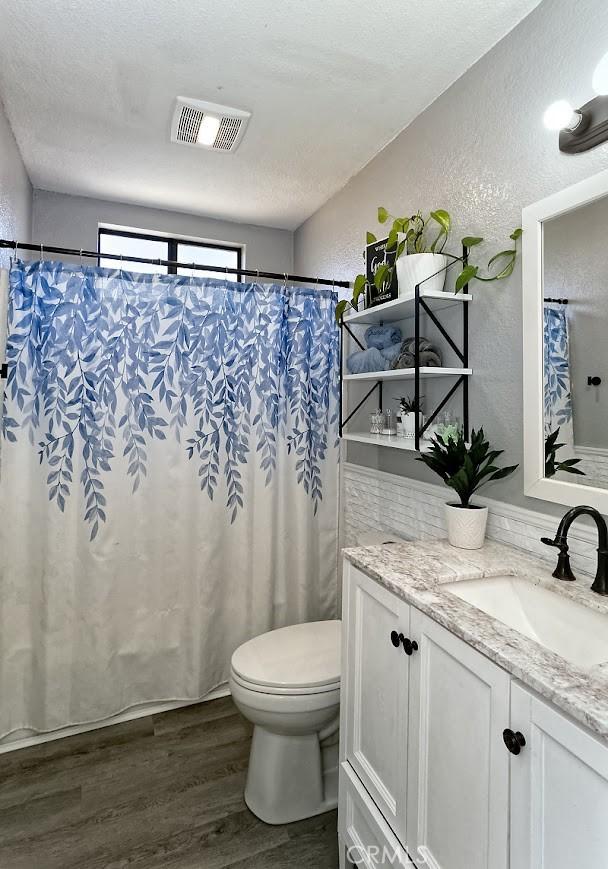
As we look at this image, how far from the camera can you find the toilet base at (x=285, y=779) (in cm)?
156

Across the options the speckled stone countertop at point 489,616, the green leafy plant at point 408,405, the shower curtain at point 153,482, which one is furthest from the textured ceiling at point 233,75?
the speckled stone countertop at point 489,616

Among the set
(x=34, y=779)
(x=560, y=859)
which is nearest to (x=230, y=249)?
(x=34, y=779)

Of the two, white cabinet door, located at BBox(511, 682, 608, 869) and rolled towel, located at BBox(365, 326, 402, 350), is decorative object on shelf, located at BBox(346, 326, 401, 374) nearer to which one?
rolled towel, located at BBox(365, 326, 402, 350)

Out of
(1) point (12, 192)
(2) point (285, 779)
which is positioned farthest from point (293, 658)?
(1) point (12, 192)

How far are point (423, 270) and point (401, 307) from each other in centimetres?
16

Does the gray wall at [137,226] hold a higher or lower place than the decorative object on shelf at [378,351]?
higher

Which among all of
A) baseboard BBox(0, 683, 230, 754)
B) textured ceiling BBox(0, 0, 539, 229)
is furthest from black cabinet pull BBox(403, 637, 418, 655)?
textured ceiling BBox(0, 0, 539, 229)

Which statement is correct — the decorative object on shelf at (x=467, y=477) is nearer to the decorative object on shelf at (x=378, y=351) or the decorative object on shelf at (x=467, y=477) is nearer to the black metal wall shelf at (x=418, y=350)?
the black metal wall shelf at (x=418, y=350)

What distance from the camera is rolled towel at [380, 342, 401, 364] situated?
186 centimetres

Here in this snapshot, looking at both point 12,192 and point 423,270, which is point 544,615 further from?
point 12,192

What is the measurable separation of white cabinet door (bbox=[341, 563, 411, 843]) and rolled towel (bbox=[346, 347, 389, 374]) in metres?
0.87

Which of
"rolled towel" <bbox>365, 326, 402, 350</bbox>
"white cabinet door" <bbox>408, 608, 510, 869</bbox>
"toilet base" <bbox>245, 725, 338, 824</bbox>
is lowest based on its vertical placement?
"toilet base" <bbox>245, 725, 338, 824</bbox>

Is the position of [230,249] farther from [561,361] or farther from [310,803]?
[310,803]

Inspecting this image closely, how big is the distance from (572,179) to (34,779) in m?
2.56
